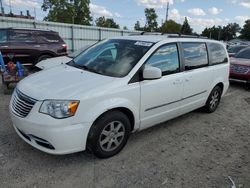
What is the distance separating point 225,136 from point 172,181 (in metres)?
1.91

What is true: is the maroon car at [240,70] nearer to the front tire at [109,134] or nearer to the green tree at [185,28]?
the green tree at [185,28]

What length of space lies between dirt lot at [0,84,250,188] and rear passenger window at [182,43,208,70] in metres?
1.28

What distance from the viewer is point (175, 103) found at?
3971 mm

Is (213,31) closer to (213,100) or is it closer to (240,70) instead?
(240,70)

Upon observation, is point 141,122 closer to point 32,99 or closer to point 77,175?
point 77,175

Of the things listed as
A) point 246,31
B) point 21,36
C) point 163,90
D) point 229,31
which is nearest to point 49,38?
point 21,36

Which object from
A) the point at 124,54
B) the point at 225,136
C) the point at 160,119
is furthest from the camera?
the point at 225,136

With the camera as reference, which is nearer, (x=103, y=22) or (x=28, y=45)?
(x=28, y=45)

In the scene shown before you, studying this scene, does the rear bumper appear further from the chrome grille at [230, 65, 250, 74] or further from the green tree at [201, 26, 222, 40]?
the green tree at [201, 26, 222, 40]

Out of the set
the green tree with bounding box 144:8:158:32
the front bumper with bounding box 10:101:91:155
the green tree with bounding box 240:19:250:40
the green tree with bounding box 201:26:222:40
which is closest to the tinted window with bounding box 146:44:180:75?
the front bumper with bounding box 10:101:91:155

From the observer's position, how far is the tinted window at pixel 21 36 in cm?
862

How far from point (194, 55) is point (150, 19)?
159ft

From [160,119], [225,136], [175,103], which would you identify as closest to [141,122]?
[160,119]

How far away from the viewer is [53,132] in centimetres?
262
